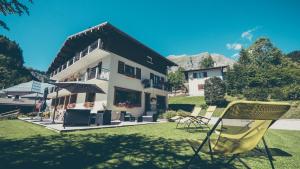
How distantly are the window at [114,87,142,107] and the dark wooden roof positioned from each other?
364cm

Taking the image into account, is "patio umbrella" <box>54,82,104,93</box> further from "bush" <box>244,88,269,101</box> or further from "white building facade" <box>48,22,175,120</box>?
"bush" <box>244,88,269,101</box>

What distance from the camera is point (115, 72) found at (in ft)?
56.1

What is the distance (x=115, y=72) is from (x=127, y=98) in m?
3.10

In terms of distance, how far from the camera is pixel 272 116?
2.17 metres

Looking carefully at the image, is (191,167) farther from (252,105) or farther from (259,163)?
(252,105)

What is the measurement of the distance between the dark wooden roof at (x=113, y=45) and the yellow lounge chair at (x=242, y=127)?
15.2 m

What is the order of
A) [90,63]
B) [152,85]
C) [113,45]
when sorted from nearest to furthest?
1. [113,45]
2. [90,63]
3. [152,85]

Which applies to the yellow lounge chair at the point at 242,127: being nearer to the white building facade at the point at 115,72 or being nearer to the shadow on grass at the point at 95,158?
the shadow on grass at the point at 95,158

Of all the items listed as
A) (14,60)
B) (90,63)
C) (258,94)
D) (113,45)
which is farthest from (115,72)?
(14,60)

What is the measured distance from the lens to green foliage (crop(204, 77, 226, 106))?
22953mm

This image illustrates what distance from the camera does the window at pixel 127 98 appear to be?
56.4 ft

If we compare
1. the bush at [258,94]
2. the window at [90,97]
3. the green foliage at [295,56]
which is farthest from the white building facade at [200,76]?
the green foliage at [295,56]

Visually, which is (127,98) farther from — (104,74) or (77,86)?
(77,86)

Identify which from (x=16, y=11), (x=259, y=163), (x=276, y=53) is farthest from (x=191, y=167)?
(x=276, y=53)
